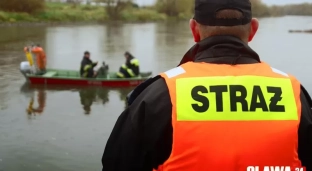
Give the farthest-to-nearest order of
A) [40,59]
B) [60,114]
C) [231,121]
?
1. [40,59]
2. [60,114]
3. [231,121]

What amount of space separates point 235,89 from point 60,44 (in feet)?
92.8

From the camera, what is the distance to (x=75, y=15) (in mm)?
50250

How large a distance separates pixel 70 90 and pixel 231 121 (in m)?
12.1

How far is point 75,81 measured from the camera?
45.2 feet

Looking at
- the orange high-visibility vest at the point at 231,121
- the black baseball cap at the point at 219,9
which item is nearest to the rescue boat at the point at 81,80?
the black baseball cap at the point at 219,9

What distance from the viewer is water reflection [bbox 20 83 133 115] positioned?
443 inches

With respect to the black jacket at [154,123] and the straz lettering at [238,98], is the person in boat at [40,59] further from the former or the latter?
the straz lettering at [238,98]

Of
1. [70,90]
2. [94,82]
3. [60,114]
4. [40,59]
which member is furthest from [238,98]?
[40,59]

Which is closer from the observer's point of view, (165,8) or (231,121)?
(231,121)

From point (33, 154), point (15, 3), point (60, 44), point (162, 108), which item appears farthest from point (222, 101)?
point (15, 3)

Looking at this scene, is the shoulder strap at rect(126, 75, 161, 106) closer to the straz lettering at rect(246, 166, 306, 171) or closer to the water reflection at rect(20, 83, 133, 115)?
the straz lettering at rect(246, 166, 306, 171)

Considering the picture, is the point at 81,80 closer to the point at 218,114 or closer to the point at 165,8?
the point at 218,114

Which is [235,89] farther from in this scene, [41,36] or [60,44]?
[41,36]

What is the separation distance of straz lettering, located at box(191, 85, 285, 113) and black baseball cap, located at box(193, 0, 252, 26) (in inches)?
10.5
